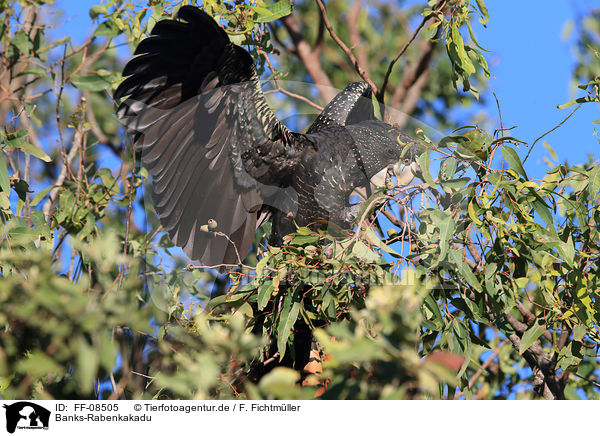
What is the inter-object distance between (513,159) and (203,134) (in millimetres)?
1007

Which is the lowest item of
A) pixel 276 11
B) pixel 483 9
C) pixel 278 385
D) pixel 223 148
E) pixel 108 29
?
pixel 278 385

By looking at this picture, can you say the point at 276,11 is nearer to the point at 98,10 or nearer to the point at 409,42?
the point at 409,42

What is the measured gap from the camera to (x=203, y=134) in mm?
2016

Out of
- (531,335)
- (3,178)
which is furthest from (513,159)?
(3,178)

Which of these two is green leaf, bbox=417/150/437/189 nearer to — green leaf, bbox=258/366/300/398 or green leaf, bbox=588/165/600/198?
green leaf, bbox=588/165/600/198

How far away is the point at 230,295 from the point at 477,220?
0.69 m

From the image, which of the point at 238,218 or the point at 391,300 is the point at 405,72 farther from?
the point at 391,300

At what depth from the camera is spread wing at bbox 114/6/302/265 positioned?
71.7 inches
